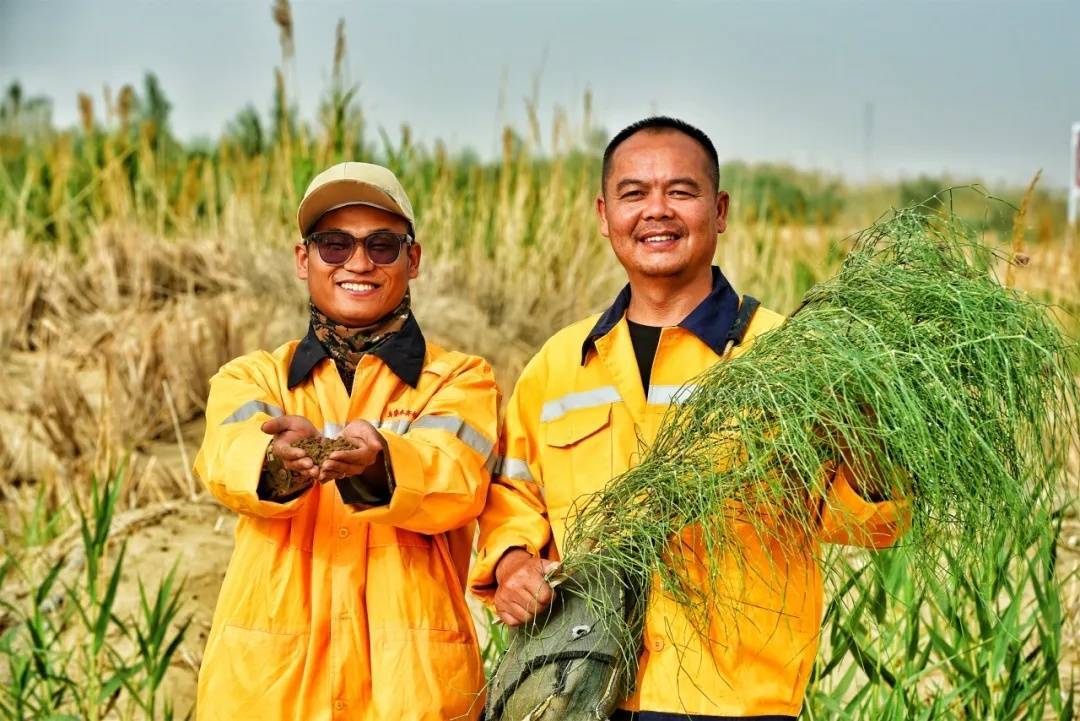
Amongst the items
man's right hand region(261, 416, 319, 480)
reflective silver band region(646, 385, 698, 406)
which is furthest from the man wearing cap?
reflective silver band region(646, 385, 698, 406)

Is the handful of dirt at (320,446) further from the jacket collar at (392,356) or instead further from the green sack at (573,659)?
the green sack at (573,659)

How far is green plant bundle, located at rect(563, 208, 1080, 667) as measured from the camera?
91.0 inches

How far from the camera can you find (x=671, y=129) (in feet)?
9.41

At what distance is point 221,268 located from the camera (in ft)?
27.6

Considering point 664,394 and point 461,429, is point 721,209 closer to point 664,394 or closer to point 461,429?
point 664,394

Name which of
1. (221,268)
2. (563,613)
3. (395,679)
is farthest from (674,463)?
(221,268)

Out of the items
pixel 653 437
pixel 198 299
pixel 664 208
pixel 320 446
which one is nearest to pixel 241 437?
pixel 320 446

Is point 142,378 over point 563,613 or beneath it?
beneath

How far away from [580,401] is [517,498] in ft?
0.83

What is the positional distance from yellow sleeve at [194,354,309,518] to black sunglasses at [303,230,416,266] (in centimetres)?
28

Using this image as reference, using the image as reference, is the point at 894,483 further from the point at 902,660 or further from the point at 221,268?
the point at 221,268

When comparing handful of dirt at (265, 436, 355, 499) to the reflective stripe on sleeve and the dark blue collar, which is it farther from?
the dark blue collar

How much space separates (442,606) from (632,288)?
32.7 inches

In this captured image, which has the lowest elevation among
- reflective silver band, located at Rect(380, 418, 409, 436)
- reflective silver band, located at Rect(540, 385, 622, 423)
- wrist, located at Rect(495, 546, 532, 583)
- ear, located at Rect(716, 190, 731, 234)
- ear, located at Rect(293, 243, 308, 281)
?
wrist, located at Rect(495, 546, 532, 583)
